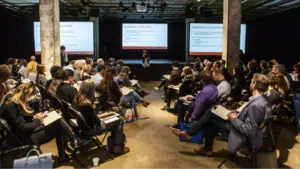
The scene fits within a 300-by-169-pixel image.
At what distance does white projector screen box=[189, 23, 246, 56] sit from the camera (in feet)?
44.9

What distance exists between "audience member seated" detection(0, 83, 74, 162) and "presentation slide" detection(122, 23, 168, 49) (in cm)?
1272

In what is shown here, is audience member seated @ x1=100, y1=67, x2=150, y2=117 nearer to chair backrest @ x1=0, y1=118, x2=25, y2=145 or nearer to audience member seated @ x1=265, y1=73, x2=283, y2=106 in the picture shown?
chair backrest @ x1=0, y1=118, x2=25, y2=145

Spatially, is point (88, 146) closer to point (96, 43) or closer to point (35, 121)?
point (35, 121)

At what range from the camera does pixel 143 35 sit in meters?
16.2

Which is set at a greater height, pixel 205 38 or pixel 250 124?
pixel 205 38

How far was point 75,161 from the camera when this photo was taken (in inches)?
152

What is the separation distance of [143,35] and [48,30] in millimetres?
8722

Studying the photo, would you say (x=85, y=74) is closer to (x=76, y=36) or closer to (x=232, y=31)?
(x=232, y=31)

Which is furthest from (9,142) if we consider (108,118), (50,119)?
(108,118)

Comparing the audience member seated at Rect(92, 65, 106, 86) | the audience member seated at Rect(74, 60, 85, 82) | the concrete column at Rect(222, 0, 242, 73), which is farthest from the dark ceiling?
the audience member seated at Rect(92, 65, 106, 86)

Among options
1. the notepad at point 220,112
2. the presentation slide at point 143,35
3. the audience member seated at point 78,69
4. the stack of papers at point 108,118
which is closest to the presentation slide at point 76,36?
the presentation slide at point 143,35

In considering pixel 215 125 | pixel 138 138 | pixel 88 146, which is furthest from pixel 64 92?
pixel 215 125

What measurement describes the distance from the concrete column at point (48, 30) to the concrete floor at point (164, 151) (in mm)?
3678

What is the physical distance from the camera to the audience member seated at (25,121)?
3.22 meters
